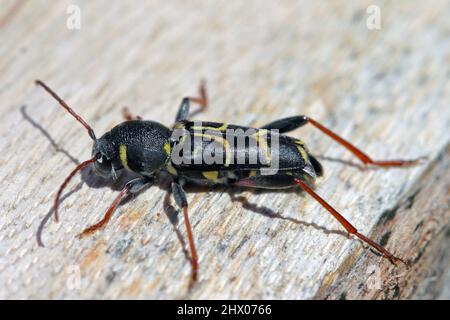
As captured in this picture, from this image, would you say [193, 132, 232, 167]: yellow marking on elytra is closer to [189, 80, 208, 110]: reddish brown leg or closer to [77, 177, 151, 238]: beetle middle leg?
[77, 177, 151, 238]: beetle middle leg

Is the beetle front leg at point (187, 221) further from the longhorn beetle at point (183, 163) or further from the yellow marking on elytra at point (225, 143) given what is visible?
the yellow marking on elytra at point (225, 143)

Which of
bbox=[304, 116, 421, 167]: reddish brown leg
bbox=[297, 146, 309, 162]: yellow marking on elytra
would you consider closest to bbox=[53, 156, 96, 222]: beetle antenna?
bbox=[297, 146, 309, 162]: yellow marking on elytra

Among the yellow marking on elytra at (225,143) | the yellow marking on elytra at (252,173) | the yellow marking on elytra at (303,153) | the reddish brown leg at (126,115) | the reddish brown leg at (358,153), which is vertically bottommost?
the reddish brown leg at (358,153)

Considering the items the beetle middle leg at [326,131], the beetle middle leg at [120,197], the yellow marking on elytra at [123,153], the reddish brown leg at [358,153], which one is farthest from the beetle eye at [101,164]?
the reddish brown leg at [358,153]

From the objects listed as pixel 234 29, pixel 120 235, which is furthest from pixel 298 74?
pixel 120 235

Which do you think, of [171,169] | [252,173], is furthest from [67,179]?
[252,173]

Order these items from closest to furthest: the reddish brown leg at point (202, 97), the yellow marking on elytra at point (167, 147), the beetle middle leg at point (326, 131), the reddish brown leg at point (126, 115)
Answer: the yellow marking on elytra at point (167, 147)
the beetle middle leg at point (326, 131)
the reddish brown leg at point (126, 115)
the reddish brown leg at point (202, 97)

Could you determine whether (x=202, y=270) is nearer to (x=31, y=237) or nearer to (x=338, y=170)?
(x=31, y=237)
